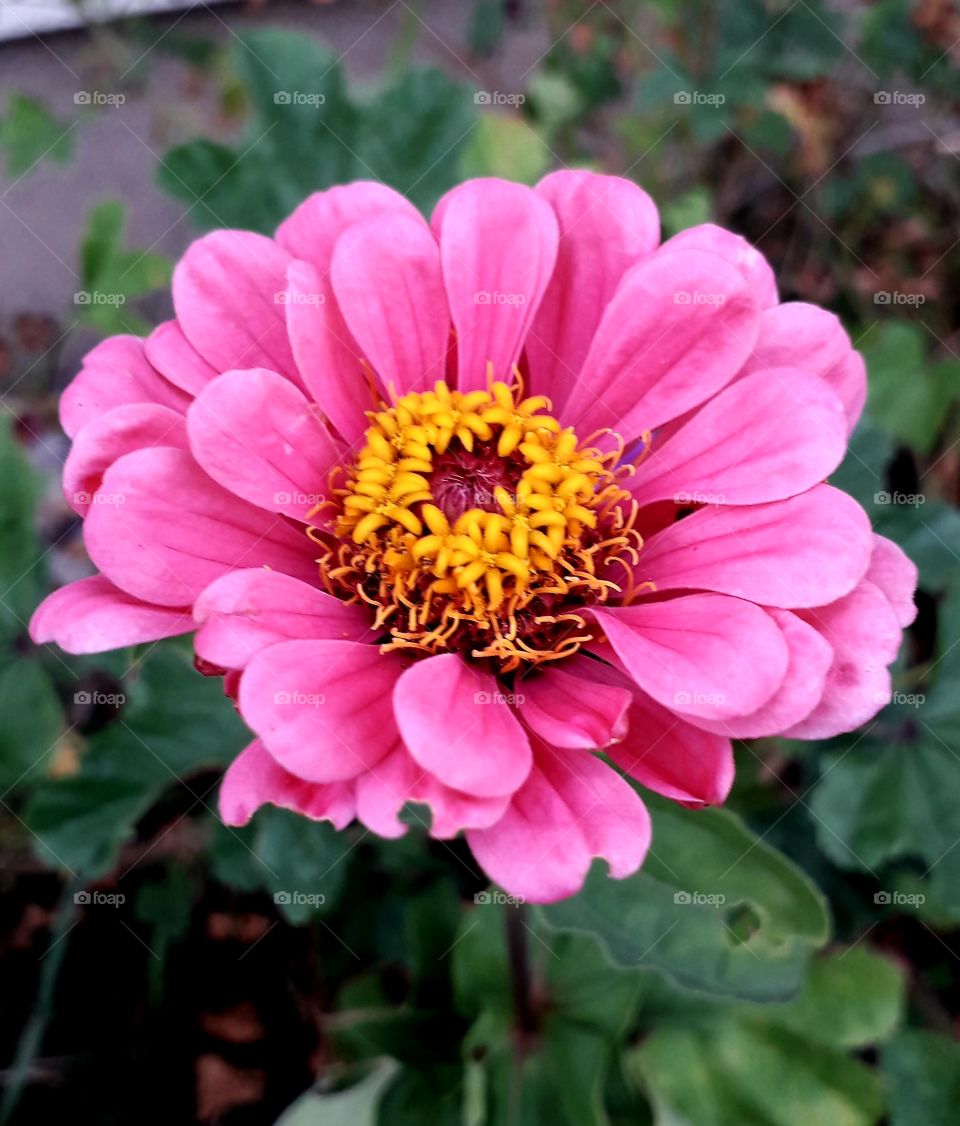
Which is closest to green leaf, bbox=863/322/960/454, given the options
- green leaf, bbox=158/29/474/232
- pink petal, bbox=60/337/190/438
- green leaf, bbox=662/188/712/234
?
green leaf, bbox=662/188/712/234

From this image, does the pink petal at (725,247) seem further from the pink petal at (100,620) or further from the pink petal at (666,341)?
the pink petal at (100,620)

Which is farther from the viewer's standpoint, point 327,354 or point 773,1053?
point 773,1053

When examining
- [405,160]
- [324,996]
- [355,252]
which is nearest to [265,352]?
[355,252]

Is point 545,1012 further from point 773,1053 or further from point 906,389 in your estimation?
point 906,389

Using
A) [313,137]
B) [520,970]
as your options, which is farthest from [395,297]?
[520,970]

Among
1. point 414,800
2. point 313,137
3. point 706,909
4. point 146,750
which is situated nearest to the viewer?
point 414,800

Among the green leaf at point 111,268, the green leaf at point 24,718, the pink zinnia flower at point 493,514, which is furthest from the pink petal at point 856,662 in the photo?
the green leaf at point 111,268

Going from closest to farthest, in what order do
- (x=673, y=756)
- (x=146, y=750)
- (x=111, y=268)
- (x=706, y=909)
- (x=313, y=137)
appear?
1. (x=673, y=756)
2. (x=706, y=909)
3. (x=146, y=750)
4. (x=313, y=137)
5. (x=111, y=268)

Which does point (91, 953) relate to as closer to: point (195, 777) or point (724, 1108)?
point (195, 777)
